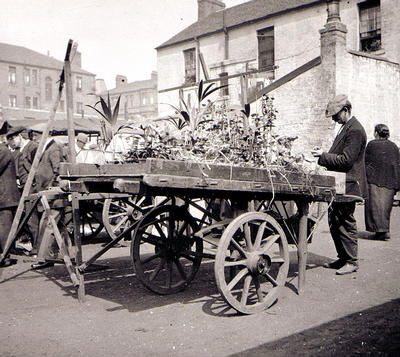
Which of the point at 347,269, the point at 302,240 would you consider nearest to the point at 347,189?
the point at 347,269

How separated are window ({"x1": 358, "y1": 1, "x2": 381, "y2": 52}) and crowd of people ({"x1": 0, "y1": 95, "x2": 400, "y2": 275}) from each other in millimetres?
14315

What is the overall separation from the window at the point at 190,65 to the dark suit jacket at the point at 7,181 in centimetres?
2420

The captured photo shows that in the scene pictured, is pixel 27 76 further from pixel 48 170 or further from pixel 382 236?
pixel 382 236

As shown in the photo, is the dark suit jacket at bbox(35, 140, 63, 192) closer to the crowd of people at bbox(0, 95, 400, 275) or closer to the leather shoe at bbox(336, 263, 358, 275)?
the crowd of people at bbox(0, 95, 400, 275)

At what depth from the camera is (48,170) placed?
26.1 ft

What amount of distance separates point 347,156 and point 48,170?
5.02 metres

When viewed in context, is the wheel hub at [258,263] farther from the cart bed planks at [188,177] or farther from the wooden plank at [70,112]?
the wooden plank at [70,112]

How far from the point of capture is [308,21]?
77.8 ft

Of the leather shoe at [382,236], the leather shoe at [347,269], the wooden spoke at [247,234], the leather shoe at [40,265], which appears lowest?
the leather shoe at [382,236]

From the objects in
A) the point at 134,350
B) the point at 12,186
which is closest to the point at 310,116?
the point at 12,186

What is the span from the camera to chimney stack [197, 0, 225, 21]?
3388cm

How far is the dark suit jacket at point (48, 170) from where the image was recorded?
7.90 metres

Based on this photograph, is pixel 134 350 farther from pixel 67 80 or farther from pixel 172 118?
pixel 67 80

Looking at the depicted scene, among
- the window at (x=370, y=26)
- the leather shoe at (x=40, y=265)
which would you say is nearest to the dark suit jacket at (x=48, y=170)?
the leather shoe at (x=40, y=265)
